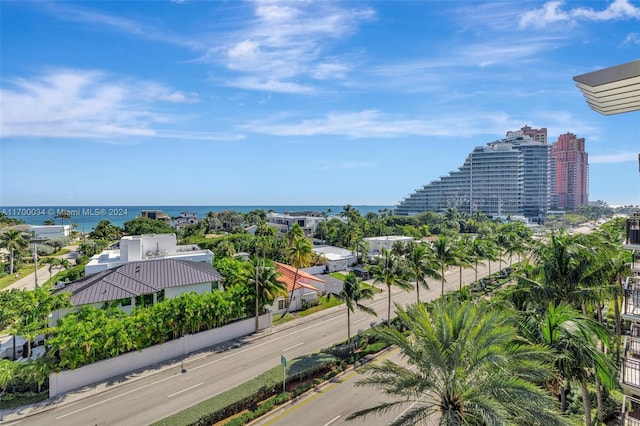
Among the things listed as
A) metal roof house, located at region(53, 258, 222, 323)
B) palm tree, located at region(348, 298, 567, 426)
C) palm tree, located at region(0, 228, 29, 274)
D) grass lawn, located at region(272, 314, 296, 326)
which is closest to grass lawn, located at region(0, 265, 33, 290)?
palm tree, located at region(0, 228, 29, 274)

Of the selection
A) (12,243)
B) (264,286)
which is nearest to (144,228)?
(12,243)

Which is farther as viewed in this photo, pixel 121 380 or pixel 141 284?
pixel 141 284

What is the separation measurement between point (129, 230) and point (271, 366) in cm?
9512

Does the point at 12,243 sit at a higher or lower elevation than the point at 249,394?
higher

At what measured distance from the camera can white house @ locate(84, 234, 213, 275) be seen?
34853 mm

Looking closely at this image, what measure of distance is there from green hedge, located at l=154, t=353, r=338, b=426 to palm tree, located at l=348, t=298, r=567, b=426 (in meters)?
9.01

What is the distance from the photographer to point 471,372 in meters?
11.6

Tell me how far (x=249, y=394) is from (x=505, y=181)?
178956 millimetres

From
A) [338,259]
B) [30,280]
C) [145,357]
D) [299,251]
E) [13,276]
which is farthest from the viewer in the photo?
[338,259]

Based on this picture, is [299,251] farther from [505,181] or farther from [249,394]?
[505,181]

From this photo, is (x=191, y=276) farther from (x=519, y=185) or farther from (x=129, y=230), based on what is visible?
(x=519, y=185)

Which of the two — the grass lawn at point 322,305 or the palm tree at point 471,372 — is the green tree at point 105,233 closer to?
the grass lawn at point 322,305

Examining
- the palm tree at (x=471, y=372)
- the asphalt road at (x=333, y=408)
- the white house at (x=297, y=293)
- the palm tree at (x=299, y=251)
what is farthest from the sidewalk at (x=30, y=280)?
the palm tree at (x=471, y=372)

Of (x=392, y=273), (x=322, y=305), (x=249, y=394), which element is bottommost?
(x=322, y=305)
